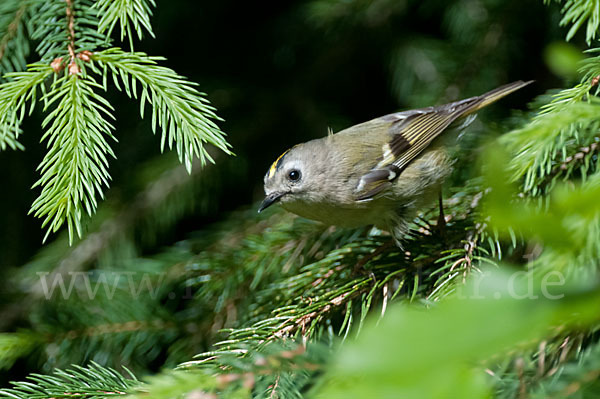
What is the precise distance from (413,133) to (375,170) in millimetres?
209

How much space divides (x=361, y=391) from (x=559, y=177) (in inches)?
43.7

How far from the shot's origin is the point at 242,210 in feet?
6.61

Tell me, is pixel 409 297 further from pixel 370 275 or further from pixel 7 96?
pixel 7 96

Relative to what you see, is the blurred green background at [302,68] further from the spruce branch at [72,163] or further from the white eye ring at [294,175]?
the spruce branch at [72,163]

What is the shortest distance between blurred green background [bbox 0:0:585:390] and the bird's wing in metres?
0.19

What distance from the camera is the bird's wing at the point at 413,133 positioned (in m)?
1.76

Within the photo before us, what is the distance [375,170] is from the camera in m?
1.81

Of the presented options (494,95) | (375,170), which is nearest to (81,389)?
(375,170)

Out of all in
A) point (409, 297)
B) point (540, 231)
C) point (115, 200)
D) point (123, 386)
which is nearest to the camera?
point (540, 231)

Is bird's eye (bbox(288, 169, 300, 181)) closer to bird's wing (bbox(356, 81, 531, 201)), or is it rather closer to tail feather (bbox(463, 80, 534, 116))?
bird's wing (bbox(356, 81, 531, 201))

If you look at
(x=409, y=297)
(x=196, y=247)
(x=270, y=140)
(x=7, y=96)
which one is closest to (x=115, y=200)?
(x=196, y=247)

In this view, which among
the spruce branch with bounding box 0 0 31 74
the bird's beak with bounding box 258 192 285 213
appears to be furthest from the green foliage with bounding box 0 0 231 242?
the bird's beak with bounding box 258 192 285 213

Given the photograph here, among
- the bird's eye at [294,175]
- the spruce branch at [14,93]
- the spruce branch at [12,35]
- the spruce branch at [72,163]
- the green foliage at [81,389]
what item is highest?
the spruce branch at [12,35]

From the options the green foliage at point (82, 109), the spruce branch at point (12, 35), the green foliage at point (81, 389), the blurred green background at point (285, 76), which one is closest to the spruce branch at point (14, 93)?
the green foliage at point (82, 109)
